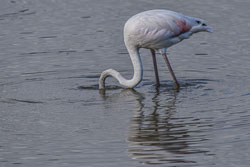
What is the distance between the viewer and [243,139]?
27.1ft

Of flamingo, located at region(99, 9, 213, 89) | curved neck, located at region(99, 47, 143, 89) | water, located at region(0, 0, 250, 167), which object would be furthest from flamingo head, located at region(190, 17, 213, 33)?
curved neck, located at region(99, 47, 143, 89)

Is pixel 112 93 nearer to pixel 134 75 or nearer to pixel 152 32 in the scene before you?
pixel 134 75

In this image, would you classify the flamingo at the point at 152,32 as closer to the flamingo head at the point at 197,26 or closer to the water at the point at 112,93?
the flamingo head at the point at 197,26

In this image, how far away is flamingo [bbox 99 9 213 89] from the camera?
1117cm

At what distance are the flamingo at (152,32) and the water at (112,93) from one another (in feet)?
0.92

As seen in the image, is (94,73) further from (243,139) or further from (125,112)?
(243,139)

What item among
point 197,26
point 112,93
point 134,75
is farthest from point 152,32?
point 112,93

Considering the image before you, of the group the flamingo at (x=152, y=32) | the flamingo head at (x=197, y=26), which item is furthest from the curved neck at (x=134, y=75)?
→ the flamingo head at (x=197, y=26)

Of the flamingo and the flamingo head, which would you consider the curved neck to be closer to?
the flamingo

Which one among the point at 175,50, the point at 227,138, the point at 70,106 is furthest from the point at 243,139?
the point at 175,50

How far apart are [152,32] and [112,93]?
1.22m

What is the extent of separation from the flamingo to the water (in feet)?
0.92

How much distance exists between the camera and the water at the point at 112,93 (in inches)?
314

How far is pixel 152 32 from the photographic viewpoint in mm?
11203
